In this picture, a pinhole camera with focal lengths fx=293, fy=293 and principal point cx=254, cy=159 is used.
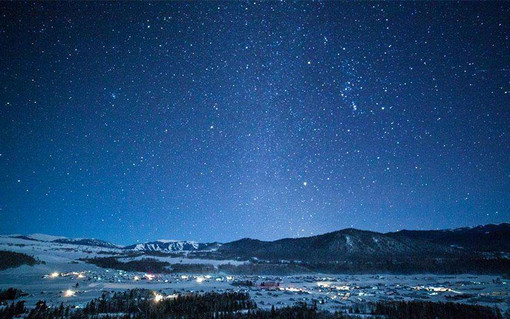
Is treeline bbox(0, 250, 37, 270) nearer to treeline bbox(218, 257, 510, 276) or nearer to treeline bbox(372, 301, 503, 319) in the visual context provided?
treeline bbox(218, 257, 510, 276)

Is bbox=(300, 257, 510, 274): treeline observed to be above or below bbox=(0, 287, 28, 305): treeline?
below

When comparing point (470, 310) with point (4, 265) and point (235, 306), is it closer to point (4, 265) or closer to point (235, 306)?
point (235, 306)

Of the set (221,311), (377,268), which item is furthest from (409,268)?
(221,311)

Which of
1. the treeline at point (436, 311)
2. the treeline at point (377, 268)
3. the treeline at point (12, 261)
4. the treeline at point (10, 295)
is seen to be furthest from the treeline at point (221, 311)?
the treeline at point (377, 268)

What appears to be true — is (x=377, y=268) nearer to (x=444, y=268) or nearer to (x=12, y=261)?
(x=444, y=268)

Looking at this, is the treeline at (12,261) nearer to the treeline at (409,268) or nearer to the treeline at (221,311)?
the treeline at (221,311)

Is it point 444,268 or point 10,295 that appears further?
point 444,268

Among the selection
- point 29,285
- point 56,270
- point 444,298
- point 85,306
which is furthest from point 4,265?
point 444,298

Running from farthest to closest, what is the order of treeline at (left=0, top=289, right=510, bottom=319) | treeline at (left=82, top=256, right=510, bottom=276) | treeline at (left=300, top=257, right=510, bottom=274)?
treeline at (left=82, top=256, right=510, bottom=276) → treeline at (left=300, top=257, right=510, bottom=274) → treeline at (left=0, top=289, right=510, bottom=319)

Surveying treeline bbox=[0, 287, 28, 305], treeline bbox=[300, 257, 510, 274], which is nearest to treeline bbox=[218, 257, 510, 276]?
treeline bbox=[300, 257, 510, 274]

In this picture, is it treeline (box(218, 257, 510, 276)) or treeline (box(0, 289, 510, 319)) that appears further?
treeline (box(218, 257, 510, 276))

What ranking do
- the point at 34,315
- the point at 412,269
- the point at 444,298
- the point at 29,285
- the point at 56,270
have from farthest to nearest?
the point at 412,269 < the point at 56,270 < the point at 29,285 < the point at 444,298 < the point at 34,315
